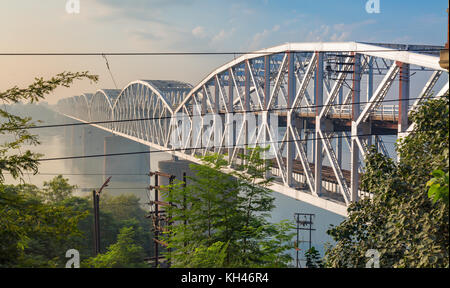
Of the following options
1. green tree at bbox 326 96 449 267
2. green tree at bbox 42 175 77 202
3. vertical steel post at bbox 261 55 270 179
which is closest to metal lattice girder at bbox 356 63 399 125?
green tree at bbox 326 96 449 267

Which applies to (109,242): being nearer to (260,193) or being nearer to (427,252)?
(260,193)

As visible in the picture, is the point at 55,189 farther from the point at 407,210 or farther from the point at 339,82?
the point at 407,210

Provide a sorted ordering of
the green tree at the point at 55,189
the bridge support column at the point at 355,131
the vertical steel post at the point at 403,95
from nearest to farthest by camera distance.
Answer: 1. the vertical steel post at the point at 403,95
2. the bridge support column at the point at 355,131
3. the green tree at the point at 55,189

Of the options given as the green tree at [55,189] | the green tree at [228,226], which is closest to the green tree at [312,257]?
the green tree at [228,226]

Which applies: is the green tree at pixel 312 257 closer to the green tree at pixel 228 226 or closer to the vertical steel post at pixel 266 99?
the green tree at pixel 228 226

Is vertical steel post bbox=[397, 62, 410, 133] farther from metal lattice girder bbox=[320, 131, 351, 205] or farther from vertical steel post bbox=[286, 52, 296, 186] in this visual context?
vertical steel post bbox=[286, 52, 296, 186]
